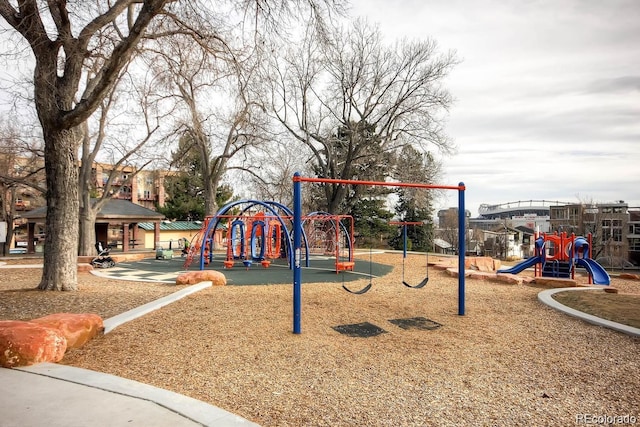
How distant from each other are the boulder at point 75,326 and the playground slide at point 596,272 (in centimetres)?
1326

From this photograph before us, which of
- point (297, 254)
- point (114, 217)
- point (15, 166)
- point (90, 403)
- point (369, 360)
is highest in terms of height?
point (15, 166)

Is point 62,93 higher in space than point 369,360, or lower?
higher

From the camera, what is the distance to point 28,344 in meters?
4.21

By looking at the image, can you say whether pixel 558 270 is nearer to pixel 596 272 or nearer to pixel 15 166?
pixel 596 272

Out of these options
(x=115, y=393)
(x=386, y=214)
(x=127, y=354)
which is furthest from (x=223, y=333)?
(x=386, y=214)

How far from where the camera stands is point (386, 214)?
132 ft

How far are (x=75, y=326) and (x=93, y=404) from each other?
7.17 ft

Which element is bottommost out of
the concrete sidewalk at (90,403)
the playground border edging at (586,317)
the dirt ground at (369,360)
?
the dirt ground at (369,360)

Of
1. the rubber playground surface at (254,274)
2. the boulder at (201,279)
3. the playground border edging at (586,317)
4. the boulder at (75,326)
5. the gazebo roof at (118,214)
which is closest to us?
the boulder at (75,326)

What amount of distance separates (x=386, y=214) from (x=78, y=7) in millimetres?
34007

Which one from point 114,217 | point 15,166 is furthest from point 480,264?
point 15,166

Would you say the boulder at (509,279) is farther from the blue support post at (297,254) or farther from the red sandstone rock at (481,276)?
the blue support post at (297,254)

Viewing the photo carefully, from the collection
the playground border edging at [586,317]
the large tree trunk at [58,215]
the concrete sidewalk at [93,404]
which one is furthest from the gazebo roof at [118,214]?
the playground border edging at [586,317]

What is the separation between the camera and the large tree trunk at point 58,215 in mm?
8523
